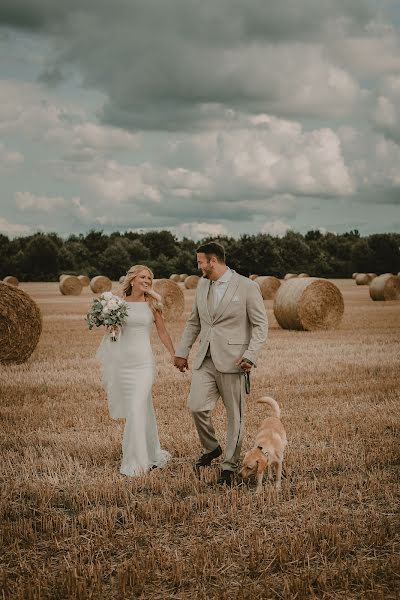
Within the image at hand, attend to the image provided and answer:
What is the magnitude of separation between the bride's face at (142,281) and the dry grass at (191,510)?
6.00 ft

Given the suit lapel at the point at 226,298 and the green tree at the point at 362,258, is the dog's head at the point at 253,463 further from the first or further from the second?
the green tree at the point at 362,258

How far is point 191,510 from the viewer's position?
5.66 m

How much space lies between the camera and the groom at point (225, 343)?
6.39 metres

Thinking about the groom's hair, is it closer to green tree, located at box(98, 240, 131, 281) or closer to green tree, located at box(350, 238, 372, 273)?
green tree, located at box(98, 240, 131, 281)

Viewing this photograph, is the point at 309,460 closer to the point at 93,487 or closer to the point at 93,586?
the point at 93,487

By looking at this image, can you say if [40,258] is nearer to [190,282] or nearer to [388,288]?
[190,282]

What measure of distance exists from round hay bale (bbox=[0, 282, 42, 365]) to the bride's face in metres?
7.93

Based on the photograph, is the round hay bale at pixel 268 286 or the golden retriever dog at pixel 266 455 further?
the round hay bale at pixel 268 286

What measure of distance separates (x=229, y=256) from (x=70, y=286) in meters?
31.9

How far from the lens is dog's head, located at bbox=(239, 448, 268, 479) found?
5.89 m

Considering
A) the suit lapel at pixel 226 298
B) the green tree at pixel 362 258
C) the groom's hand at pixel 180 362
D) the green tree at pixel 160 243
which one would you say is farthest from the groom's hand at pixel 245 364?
the green tree at pixel 160 243

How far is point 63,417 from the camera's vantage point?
9008 millimetres

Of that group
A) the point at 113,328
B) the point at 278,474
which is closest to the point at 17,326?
the point at 113,328

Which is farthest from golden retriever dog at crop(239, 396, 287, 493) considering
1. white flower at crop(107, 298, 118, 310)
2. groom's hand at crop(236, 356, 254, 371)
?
white flower at crop(107, 298, 118, 310)
